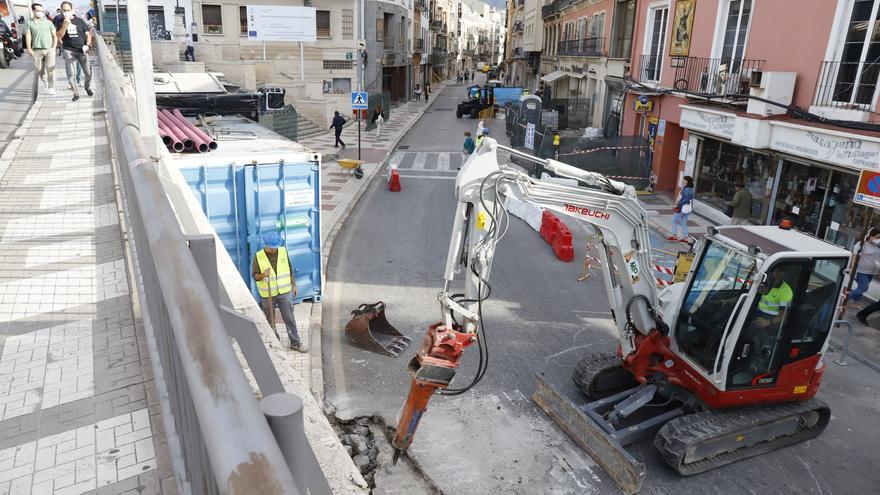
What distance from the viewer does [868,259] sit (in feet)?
39.1

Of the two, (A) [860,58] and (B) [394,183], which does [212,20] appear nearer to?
(B) [394,183]

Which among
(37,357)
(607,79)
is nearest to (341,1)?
(607,79)

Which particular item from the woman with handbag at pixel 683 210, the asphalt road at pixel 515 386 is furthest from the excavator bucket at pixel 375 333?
the woman with handbag at pixel 683 210

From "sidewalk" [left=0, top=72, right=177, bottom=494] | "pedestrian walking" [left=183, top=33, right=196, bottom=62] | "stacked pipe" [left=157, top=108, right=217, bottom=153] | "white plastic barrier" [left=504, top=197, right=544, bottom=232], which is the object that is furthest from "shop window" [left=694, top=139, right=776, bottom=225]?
"pedestrian walking" [left=183, top=33, right=196, bottom=62]

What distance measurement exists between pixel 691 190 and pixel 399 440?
11809 millimetres

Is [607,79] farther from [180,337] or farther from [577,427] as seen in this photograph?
[180,337]

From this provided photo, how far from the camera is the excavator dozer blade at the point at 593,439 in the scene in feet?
22.5

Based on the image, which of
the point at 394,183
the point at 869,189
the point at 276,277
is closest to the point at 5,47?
the point at 394,183

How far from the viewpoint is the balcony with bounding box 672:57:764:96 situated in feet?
53.8

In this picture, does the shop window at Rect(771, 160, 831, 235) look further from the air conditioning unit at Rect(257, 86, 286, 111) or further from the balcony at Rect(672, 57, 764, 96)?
the air conditioning unit at Rect(257, 86, 286, 111)

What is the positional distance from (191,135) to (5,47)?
662 inches

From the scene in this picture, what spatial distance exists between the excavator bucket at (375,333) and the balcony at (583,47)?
24.2m

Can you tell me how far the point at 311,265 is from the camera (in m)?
11.3

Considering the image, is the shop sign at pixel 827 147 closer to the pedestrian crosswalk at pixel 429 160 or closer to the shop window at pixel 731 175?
the shop window at pixel 731 175
